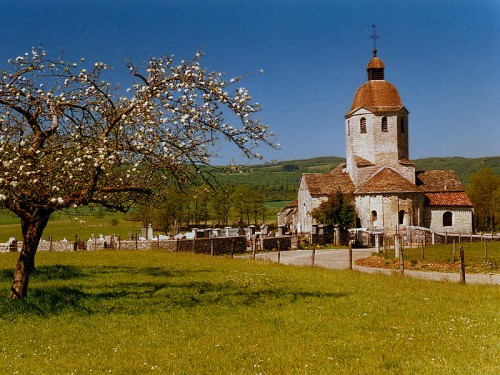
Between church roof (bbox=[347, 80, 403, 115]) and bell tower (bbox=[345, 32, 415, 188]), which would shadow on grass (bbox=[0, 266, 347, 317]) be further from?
church roof (bbox=[347, 80, 403, 115])

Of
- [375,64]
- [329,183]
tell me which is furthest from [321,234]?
[375,64]

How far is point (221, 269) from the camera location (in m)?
24.6

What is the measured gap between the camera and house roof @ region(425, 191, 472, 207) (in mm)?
59719

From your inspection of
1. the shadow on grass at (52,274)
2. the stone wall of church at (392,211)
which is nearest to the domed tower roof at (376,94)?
the stone wall of church at (392,211)

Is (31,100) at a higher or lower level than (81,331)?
higher

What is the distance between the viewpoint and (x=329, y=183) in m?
63.2

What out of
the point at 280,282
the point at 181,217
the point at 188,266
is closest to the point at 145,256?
the point at 188,266

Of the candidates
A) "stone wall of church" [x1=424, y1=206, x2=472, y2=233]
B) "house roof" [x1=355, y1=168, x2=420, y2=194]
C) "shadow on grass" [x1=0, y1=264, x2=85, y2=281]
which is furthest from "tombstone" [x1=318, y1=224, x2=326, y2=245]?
"shadow on grass" [x1=0, y1=264, x2=85, y2=281]

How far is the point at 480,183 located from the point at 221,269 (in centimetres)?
6972

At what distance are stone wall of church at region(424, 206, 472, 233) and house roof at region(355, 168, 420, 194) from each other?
170 inches

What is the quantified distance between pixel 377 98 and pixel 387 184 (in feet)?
39.8

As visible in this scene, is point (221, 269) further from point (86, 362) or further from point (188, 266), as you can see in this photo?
point (86, 362)

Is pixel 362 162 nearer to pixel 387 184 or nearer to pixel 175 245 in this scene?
pixel 387 184

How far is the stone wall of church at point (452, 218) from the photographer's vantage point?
195ft
